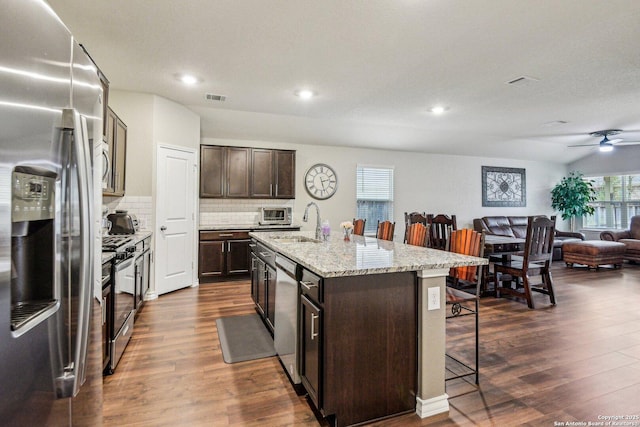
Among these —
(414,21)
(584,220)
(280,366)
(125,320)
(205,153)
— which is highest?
(414,21)

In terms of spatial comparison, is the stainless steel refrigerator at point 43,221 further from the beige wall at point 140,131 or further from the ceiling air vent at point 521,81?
the ceiling air vent at point 521,81

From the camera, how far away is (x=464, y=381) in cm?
233

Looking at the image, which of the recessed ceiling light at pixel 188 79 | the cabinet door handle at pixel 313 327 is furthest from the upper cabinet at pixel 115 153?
the cabinet door handle at pixel 313 327

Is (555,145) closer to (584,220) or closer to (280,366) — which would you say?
(584,220)

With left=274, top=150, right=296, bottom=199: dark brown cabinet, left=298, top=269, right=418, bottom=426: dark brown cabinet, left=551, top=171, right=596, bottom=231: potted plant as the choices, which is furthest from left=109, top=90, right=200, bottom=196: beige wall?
left=551, top=171, right=596, bottom=231: potted plant

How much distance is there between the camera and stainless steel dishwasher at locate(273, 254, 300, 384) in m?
2.15

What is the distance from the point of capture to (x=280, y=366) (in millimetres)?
2557

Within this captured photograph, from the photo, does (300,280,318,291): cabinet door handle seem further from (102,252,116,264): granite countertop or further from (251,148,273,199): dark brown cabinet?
(251,148,273,199): dark brown cabinet

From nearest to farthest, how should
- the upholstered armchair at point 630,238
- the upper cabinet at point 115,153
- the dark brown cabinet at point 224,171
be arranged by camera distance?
the upper cabinet at point 115,153 → the dark brown cabinet at point 224,171 → the upholstered armchair at point 630,238

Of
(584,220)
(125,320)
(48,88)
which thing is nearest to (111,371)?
(125,320)

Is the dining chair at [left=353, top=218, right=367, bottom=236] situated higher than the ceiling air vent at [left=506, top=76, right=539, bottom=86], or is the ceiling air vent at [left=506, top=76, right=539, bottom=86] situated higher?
the ceiling air vent at [left=506, top=76, right=539, bottom=86]

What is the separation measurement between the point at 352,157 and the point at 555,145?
4.96 meters

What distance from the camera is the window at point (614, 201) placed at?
8.09 m

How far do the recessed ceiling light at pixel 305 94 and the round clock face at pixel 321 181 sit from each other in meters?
2.23
